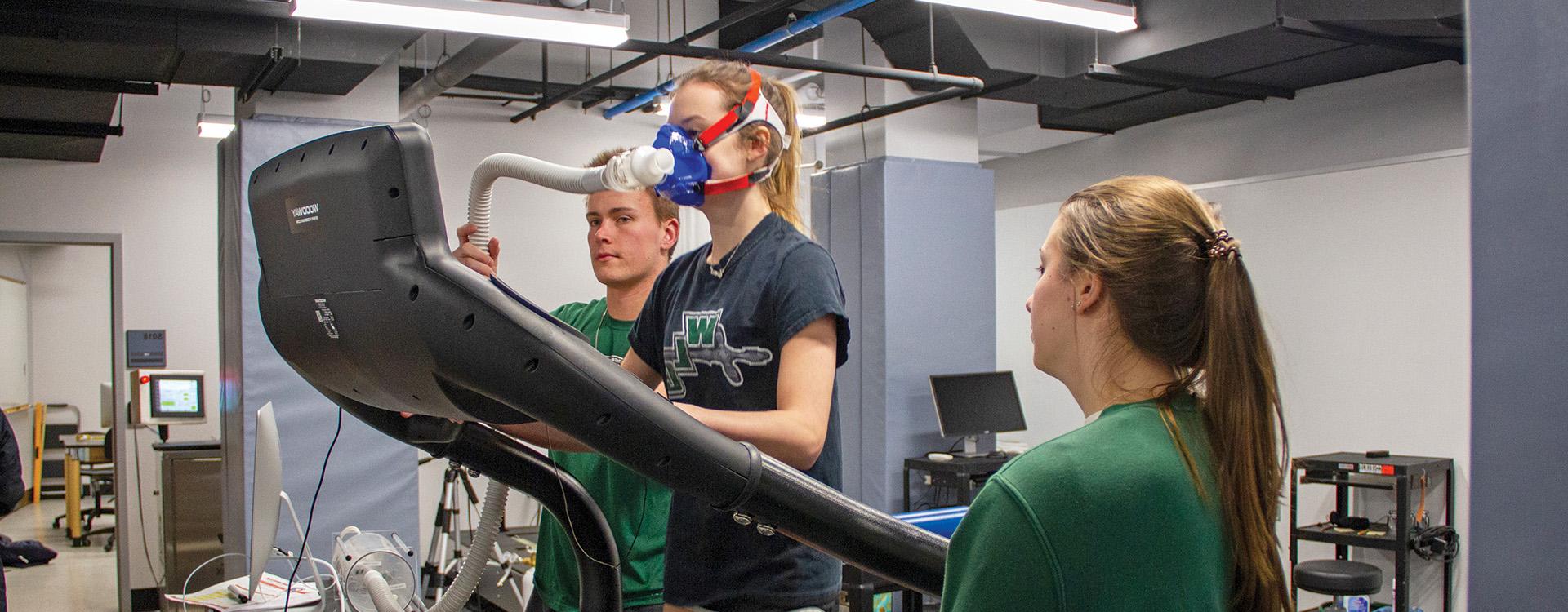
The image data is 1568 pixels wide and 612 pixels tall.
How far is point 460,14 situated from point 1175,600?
3.58 metres

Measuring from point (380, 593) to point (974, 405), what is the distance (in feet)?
14.7

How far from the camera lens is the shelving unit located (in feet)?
16.7

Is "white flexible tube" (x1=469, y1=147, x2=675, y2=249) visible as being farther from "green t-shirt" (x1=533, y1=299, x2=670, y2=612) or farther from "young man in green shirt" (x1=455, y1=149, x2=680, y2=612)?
"green t-shirt" (x1=533, y1=299, x2=670, y2=612)

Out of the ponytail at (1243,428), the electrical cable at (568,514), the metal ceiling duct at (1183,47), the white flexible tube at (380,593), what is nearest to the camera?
the ponytail at (1243,428)

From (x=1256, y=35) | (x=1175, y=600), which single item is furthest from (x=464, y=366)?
(x=1256, y=35)

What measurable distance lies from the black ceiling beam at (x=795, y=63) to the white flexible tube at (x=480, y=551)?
11.7 ft

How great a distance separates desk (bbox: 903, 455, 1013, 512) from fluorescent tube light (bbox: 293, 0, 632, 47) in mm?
2841

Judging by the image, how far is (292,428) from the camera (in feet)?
15.8

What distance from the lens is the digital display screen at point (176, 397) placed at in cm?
619

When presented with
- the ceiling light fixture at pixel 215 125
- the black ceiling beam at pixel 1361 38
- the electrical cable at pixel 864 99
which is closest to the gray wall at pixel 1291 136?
the black ceiling beam at pixel 1361 38

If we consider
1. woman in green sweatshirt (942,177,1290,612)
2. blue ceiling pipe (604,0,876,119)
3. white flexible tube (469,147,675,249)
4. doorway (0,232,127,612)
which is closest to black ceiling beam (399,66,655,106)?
blue ceiling pipe (604,0,876,119)

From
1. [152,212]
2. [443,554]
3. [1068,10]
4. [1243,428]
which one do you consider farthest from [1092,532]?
[152,212]

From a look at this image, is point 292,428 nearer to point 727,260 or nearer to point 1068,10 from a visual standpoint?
point 1068,10

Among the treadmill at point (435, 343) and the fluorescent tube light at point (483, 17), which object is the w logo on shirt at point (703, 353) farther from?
the fluorescent tube light at point (483, 17)
